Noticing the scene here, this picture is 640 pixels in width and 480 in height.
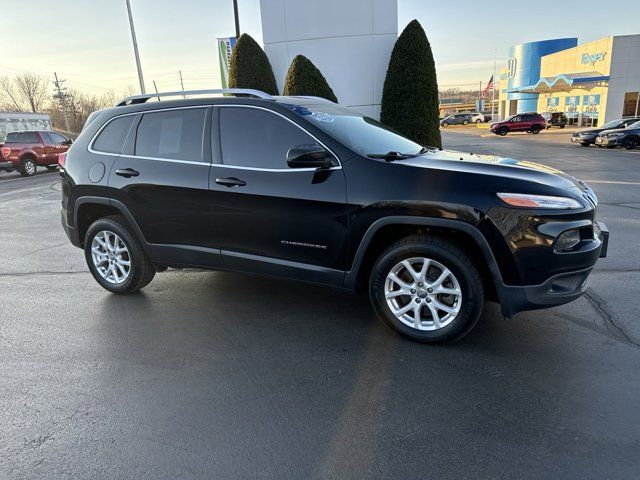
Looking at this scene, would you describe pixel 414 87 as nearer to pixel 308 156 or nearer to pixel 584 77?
pixel 308 156

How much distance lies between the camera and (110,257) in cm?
478

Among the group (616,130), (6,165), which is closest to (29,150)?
(6,165)

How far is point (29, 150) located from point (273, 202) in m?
20.1

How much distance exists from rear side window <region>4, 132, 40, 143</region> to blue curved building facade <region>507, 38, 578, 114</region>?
45.2 meters

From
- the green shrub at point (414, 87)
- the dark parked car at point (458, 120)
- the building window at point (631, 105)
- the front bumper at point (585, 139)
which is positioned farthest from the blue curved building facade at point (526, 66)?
the green shrub at point (414, 87)

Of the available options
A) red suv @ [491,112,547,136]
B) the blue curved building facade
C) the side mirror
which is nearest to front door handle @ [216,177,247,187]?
the side mirror

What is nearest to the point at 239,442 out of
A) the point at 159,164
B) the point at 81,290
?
the point at 159,164

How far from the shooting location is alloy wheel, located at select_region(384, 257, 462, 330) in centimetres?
342

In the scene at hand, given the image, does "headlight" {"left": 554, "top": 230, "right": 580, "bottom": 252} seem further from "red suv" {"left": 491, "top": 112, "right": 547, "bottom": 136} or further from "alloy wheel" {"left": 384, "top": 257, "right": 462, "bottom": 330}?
"red suv" {"left": 491, "top": 112, "right": 547, "bottom": 136}

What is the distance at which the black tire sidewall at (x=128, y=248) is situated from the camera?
4609 millimetres

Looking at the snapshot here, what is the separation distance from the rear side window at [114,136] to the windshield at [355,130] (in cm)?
176

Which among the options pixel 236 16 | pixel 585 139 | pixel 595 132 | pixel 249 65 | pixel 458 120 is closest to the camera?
pixel 249 65

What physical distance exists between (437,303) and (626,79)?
37116 millimetres

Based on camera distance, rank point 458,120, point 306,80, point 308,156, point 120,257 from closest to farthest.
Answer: point 308,156 < point 120,257 < point 306,80 < point 458,120
